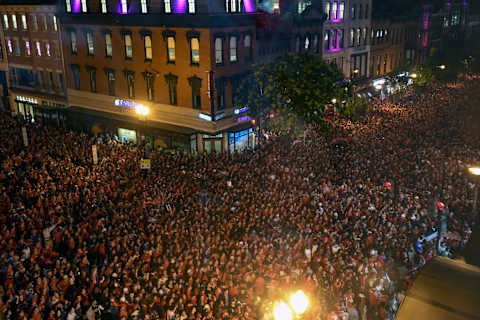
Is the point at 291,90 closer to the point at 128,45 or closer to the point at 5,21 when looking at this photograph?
the point at 128,45

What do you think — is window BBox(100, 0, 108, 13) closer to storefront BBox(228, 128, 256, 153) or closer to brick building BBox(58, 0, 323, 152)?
brick building BBox(58, 0, 323, 152)

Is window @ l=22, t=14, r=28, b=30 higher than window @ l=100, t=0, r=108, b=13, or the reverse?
window @ l=100, t=0, r=108, b=13

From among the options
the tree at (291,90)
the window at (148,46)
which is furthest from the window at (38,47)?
the tree at (291,90)

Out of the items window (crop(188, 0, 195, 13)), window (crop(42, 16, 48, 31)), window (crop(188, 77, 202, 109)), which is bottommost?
window (crop(188, 77, 202, 109))

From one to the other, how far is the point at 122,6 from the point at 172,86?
7.27 m

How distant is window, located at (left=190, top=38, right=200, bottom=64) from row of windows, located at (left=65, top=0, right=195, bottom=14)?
6.17 ft

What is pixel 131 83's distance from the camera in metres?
34.8

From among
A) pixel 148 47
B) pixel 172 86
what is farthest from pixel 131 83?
pixel 172 86

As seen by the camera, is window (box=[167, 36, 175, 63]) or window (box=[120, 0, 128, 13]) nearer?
window (box=[167, 36, 175, 63])

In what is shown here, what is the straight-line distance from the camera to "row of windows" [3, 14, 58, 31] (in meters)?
40.1

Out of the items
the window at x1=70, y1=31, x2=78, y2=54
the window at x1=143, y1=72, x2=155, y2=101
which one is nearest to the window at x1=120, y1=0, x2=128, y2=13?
the window at x1=143, y1=72, x2=155, y2=101

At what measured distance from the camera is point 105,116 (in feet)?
119

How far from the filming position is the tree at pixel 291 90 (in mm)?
28594

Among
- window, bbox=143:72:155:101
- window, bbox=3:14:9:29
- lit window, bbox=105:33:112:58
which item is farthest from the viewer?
window, bbox=3:14:9:29
